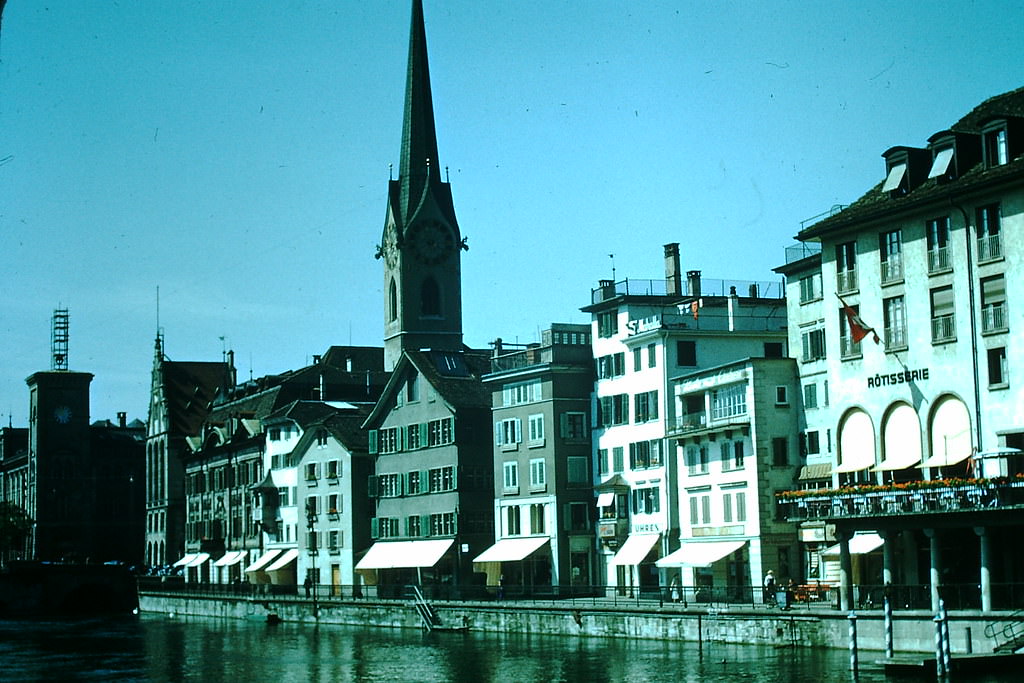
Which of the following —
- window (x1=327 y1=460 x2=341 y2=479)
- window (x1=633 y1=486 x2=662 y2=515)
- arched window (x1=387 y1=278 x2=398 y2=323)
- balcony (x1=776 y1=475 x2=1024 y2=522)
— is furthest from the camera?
arched window (x1=387 y1=278 x2=398 y2=323)

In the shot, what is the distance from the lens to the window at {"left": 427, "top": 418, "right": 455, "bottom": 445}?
10394cm

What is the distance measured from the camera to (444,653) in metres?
72.0

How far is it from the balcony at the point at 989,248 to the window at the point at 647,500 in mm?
28222

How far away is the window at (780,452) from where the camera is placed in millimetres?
76750

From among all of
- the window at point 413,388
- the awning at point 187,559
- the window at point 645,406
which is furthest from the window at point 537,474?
the awning at point 187,559

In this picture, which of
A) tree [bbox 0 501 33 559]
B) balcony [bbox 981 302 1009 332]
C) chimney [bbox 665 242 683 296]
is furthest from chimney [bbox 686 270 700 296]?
tree [bbox 0 501 33 559]

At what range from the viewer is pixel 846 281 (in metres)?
69.7

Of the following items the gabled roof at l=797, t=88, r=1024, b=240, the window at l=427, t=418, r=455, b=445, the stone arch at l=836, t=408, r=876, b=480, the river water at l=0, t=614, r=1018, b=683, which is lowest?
the river water at l=0, t=614, r=1018, b=683

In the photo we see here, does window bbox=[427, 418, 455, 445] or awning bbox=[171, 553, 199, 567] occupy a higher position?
window bbox=[427, 418, 455, 445]

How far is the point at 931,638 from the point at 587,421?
39481mm

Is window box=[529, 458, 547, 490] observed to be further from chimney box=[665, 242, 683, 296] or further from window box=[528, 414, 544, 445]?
chimney box=[665, 242, 683, 296]

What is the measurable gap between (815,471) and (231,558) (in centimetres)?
7462

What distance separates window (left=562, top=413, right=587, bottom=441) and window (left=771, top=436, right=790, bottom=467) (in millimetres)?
19324

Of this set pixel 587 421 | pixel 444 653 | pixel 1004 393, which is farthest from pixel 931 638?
pixel 587 421
